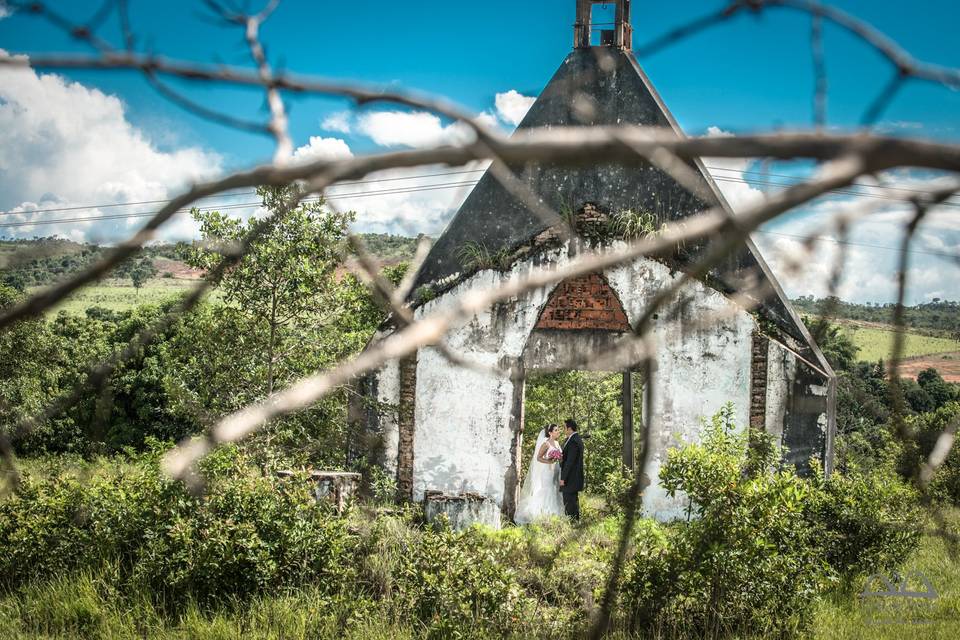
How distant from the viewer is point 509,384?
8953 mm

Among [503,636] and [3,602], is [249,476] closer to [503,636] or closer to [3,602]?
[3,602]

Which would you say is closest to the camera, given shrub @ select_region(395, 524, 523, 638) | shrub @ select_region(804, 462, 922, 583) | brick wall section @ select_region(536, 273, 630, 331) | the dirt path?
shrub @ select_region(395, 524, 523, 638)

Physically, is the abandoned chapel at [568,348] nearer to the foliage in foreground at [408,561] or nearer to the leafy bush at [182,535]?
the foliage in foreground at [408,561]

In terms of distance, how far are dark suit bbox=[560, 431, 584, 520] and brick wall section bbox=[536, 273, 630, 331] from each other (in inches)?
70.6

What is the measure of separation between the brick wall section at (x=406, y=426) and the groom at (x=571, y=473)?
227 cm

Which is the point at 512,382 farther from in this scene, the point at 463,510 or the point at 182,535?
the point at 182,535

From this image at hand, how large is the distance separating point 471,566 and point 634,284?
14.9 feet

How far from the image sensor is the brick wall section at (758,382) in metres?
8.68

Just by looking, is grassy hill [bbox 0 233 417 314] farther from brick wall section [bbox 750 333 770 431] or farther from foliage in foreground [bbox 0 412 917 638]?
brick wall section [bbox 750 333 770 431]

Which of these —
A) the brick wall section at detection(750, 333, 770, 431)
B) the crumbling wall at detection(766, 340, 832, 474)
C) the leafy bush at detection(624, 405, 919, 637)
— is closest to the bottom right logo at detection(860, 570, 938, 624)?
the leafy bush at detection(624, 405, 919, 637)

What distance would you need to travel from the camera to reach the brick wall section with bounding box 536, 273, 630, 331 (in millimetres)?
9258

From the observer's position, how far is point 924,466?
6.30 feet

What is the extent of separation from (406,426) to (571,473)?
2544 mm

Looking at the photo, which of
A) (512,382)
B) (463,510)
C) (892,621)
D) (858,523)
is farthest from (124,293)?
(892,621)
